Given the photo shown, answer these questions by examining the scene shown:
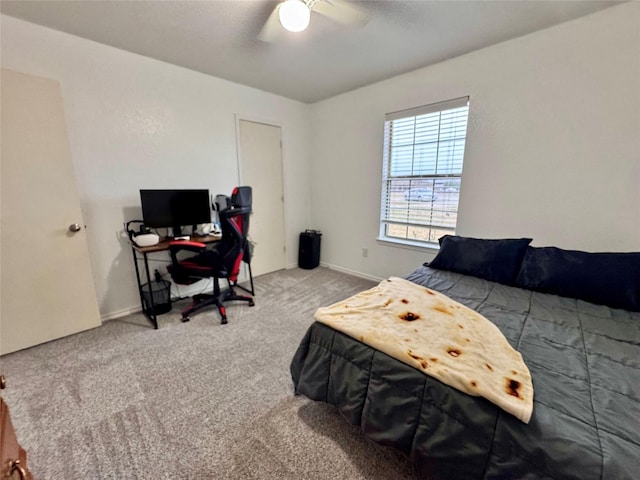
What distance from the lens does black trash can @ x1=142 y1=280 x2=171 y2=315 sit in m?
2.59

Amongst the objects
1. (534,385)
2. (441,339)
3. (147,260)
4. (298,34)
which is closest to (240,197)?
(147,260)

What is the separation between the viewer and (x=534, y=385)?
3.13 feet

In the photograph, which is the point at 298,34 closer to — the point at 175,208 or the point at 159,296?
the point at 175,208

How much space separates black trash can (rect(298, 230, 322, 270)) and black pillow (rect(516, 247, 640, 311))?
8.52 ft

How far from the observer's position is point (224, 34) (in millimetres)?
2113

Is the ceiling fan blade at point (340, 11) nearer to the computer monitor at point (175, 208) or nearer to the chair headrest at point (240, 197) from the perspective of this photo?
the chair headrest at point (240, 197)

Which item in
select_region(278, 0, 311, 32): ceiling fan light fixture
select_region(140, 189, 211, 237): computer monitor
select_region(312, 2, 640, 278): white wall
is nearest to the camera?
select_region(278, 0, 311, 32): ceiling fan light fixture

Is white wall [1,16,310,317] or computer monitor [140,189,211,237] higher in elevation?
white wall [1,16,310,317]

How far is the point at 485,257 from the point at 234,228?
2.13 m

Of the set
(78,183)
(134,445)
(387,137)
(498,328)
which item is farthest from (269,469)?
(387,137)

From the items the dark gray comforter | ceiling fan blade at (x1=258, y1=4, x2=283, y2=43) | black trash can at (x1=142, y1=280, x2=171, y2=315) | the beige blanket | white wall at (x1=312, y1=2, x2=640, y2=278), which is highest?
ceiling fan blade at (x1=258, y1=4, x2=283, y2=43)

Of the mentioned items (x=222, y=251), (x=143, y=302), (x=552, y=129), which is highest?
(x=552, y=129)

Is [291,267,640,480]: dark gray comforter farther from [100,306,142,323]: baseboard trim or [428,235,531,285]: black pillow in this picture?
[100,306,142,323]: baseboard trim

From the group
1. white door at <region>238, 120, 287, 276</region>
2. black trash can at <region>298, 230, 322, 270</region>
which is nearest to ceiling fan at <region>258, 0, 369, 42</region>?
white door at <region>238, 120, 287, 276</region>
